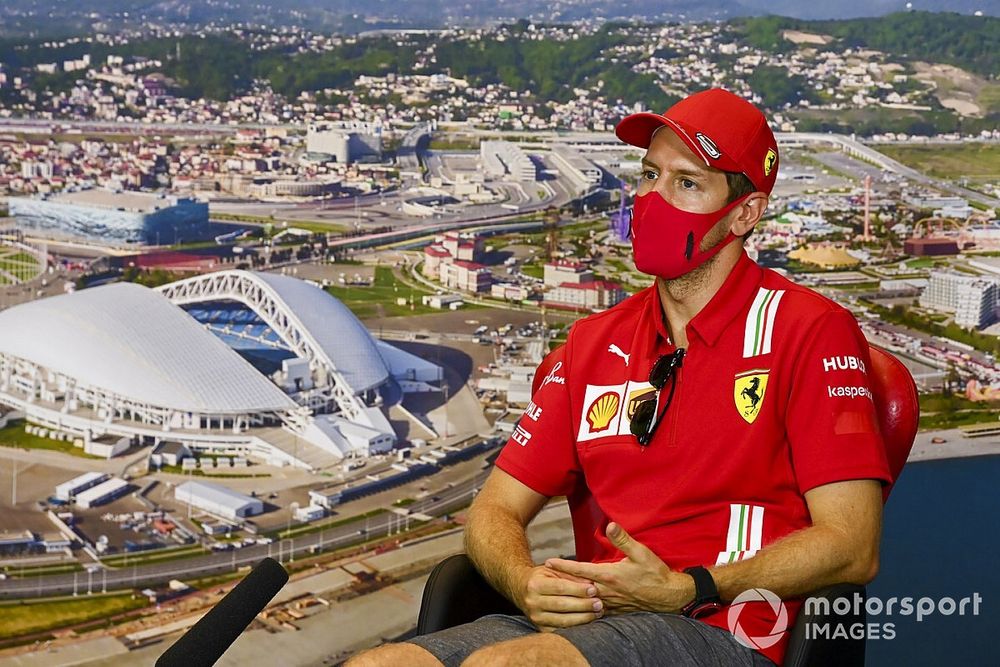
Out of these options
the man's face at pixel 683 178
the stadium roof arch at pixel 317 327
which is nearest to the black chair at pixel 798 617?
the man's face at pixel 683 178

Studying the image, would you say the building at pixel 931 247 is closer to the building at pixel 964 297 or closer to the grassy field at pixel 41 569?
the building at pixel 964 297

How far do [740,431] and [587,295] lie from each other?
10075 mm

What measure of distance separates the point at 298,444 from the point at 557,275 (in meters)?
3.52

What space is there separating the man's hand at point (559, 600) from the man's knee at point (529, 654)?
0.08 m

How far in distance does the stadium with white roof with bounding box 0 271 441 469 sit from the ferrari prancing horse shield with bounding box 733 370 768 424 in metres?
7.61

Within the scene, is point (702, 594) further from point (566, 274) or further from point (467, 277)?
point (467, 277)

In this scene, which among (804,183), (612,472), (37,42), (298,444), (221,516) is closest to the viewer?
(612,472)

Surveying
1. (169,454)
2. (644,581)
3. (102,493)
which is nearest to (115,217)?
(169,454)

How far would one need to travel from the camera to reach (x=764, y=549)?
104 centimetres

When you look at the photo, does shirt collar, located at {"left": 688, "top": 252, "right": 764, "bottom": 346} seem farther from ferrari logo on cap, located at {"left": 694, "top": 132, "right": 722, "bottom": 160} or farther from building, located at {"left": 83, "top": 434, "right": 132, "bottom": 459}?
building, located at {"left": 83, "top": 434, "right": 132, "bottom": 459}

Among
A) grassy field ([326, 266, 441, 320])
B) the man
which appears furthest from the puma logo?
grassy field ([326, 266, 441, 320])

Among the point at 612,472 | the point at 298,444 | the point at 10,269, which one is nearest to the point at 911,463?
the point at 298,444

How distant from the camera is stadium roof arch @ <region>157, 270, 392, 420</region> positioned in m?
9.53

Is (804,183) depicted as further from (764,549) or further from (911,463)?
(764,549)
